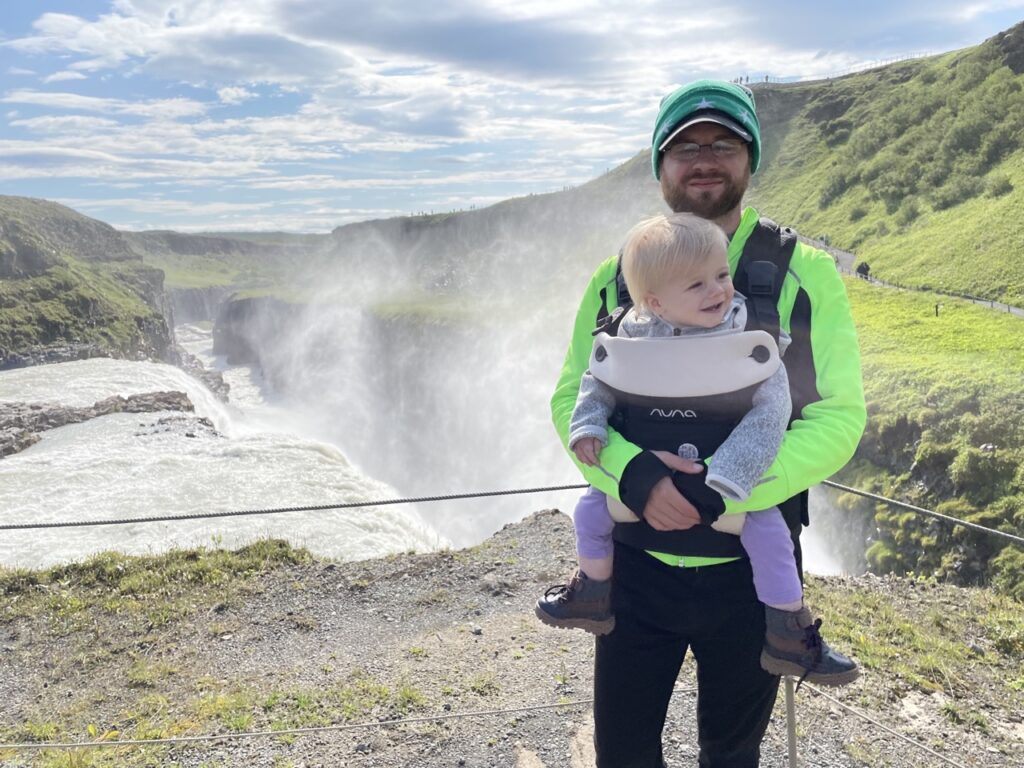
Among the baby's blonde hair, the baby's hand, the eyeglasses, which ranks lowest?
the baby's hand

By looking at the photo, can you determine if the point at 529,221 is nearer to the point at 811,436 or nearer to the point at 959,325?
the point at 959,325

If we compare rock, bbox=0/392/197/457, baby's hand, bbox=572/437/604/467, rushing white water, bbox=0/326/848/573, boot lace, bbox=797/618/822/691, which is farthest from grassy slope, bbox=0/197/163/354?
boot lace, bbox=797/618/822/691

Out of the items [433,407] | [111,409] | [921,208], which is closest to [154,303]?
[433,407]

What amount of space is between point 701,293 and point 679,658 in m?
1.49

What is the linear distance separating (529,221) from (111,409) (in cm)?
7753

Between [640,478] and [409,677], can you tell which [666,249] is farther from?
[409,677]

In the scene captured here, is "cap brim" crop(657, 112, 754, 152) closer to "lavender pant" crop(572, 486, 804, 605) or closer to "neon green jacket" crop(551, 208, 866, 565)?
"neon green jacket" crop(551, 208, 866, 565)

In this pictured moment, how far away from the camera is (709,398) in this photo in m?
2.45

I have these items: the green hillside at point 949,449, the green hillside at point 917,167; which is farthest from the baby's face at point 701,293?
the green hillside at point 917,167

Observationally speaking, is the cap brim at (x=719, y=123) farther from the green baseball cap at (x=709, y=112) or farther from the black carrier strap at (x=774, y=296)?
the black carrier strap at (x=774, y=296)

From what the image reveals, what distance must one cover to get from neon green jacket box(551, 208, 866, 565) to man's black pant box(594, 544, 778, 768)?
14 centimetres

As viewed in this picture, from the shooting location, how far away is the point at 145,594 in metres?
Answer: 9.87

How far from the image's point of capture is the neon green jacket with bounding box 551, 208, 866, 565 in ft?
7.77

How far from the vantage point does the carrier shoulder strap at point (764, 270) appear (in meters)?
2.50
